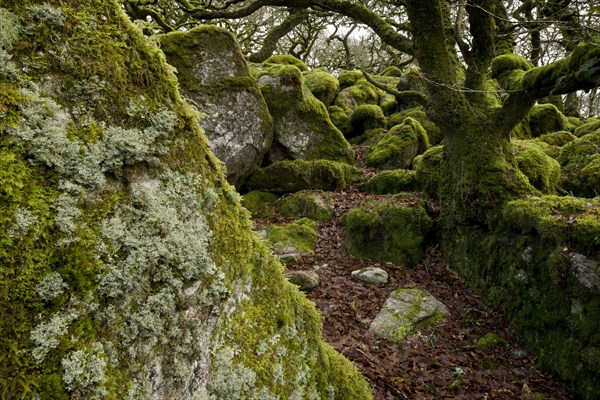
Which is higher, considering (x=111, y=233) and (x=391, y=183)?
(x=111, y=233)

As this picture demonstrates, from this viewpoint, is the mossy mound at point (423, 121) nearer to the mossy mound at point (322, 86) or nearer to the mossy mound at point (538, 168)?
the mossy mound at point (322, 86)

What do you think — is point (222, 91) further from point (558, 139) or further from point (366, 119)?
point (558, 139)

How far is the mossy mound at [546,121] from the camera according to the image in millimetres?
13109

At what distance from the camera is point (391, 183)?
10258mm

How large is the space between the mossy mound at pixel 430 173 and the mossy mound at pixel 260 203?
3870 mm

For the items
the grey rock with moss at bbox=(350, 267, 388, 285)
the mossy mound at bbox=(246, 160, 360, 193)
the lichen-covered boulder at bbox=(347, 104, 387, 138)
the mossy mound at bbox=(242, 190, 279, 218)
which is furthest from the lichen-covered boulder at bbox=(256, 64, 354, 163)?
the grey rock with moss at bbox=(350, 267, 388, 285)

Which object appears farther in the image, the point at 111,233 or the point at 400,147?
the point at 400,147

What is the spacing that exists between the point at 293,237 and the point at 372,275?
83.0 inches

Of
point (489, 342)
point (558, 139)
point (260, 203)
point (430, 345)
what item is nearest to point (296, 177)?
point (260, 203)

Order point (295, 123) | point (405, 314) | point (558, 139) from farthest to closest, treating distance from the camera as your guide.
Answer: point (295, 123) → point (558, 139) → point (405, 314)

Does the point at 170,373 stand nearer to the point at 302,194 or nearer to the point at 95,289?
the point at 95,289

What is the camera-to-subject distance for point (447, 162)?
7.54m

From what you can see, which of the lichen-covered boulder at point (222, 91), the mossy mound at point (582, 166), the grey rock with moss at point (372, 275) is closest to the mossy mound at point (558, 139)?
the mossy mound at point (582, 166)

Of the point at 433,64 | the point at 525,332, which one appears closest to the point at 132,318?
the point at 525,332
